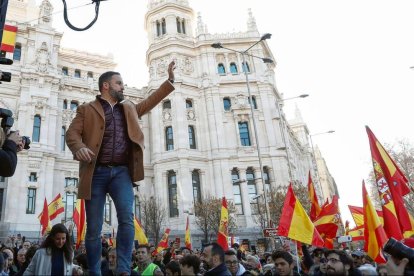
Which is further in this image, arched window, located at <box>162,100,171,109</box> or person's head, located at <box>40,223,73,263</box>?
arched window, located at <box>162,100,171,109</box>

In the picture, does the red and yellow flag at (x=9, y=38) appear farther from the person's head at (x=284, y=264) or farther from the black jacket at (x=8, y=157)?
the person's head at (x=284, y=264)

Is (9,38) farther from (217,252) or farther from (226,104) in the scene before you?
(226,104)

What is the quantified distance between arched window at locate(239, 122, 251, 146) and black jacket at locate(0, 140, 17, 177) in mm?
36946

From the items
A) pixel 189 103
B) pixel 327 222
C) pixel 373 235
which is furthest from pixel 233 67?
pixel 373 235

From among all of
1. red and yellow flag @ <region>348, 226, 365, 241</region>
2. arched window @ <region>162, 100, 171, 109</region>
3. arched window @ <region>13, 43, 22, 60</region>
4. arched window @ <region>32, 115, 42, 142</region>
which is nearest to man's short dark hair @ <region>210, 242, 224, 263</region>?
red and yellow flag @ <region>348, 226, 365, 241</region>

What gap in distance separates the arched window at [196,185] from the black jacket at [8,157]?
1325 inches

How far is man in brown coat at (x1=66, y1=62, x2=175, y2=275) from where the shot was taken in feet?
12.4

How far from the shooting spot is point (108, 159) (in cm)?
405

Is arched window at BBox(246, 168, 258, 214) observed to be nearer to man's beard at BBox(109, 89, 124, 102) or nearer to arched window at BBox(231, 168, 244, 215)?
arched window at BBox(231, 168, 244, 215)

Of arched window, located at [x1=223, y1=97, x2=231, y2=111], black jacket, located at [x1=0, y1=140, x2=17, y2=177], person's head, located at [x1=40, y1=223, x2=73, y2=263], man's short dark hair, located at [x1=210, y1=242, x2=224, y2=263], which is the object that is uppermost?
arched window, located at [x1=223, y1=97, x2=231, y2=111]

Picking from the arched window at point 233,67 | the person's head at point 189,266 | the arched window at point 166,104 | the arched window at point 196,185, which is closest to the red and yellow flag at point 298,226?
the person's head at point 189,266

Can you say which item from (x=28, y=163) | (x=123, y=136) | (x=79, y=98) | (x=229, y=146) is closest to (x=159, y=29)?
(x=79, y=98)

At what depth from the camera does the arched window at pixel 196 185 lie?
37.2 m

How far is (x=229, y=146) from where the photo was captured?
1547 inches
